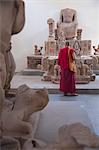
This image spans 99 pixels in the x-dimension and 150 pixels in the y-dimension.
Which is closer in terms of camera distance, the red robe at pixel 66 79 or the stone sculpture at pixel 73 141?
the stone sculpture at pixel 73 141

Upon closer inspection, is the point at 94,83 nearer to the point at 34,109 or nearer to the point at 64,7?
the point at 64,7

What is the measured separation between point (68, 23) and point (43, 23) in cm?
131

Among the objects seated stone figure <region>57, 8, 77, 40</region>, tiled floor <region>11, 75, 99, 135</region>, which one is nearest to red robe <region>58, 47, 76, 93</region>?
tiled floor <region>11, 75, 99, 135</region>

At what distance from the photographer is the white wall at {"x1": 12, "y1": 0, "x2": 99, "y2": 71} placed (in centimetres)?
1327

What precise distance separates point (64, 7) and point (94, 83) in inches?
201

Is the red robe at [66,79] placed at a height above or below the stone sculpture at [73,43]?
below

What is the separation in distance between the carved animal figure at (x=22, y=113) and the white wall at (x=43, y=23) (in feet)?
31.5

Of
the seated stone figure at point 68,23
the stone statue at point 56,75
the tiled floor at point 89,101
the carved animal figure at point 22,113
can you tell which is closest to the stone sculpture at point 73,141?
the carved animal figure at point 22,113

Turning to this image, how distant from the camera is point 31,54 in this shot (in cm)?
1323

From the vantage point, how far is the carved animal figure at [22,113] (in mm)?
3161

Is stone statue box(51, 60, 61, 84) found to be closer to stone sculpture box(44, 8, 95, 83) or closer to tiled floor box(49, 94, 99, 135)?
stone sculpture box(44, 8, 95, 83)

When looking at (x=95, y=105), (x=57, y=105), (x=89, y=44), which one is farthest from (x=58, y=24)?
(x=57, y=105)

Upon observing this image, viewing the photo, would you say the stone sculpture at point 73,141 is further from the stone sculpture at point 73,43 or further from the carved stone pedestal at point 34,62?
the carved stone pedestal at point 34,62

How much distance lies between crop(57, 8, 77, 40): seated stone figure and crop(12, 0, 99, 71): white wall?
1.91 ft
